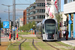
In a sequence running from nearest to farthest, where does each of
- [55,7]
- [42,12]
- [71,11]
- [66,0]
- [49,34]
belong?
[49,34] → [71,11] → [66,0] → [55,7] → [42,12]

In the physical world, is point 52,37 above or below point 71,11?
below

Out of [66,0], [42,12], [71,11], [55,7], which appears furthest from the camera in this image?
[42,12]

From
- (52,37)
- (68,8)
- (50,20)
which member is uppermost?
(68,8)

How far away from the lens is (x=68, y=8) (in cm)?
4484

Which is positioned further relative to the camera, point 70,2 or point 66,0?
point 66,0

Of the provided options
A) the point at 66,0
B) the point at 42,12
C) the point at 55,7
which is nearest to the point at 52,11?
the point at 55,7

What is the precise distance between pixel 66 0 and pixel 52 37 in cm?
2094

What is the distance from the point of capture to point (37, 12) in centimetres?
12112

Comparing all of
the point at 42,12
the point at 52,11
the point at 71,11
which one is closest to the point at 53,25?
the point at 71,11

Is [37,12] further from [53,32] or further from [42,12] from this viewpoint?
A: [53,32]

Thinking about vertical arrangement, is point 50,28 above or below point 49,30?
above

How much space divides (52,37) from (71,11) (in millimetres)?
16850

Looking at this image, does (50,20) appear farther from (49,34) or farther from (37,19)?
(37,19)

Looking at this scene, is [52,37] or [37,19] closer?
[52,37]
